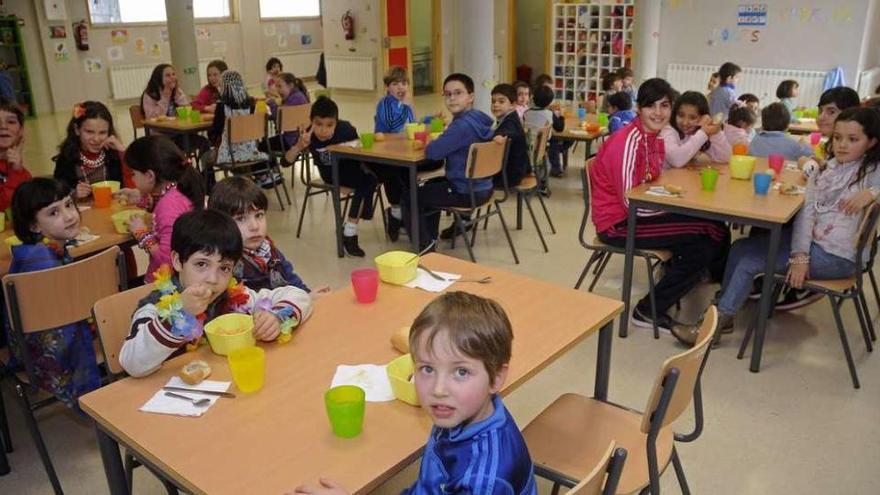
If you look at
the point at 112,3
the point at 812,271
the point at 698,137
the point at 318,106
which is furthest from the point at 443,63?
the point at 812,271

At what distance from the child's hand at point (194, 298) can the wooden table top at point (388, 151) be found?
8.73 ft

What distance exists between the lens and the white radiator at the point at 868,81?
8539mm

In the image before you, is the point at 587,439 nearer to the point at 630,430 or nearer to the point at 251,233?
the point at 630,430

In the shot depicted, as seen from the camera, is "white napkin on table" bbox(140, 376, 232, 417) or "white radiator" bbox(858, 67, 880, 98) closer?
"white napkin on table" bbox(140, 376, 232, 417)

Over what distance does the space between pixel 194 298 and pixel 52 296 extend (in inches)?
34.4

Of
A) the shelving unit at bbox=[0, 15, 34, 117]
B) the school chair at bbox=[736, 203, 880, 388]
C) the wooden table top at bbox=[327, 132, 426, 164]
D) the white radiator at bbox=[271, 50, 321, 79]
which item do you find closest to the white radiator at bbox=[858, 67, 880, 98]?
the school chair at bbox=[736, 203, 880, 388]

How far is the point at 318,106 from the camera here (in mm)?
5285

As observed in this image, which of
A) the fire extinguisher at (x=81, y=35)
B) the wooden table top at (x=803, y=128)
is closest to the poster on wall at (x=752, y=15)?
the wooden table top at (x=803, y=128)

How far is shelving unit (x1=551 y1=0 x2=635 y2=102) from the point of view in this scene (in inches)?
394

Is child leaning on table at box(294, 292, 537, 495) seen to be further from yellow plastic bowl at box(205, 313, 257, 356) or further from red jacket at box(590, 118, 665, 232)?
red jacket at box(590, 118, 665, 232)

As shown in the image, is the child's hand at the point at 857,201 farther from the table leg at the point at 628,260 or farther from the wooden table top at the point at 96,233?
the wooden table top at the point at 96,233

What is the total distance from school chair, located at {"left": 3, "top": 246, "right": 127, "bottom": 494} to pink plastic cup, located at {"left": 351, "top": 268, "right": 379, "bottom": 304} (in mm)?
982

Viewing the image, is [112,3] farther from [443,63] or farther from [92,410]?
[92,410]

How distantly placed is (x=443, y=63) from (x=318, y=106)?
806 centimetres
